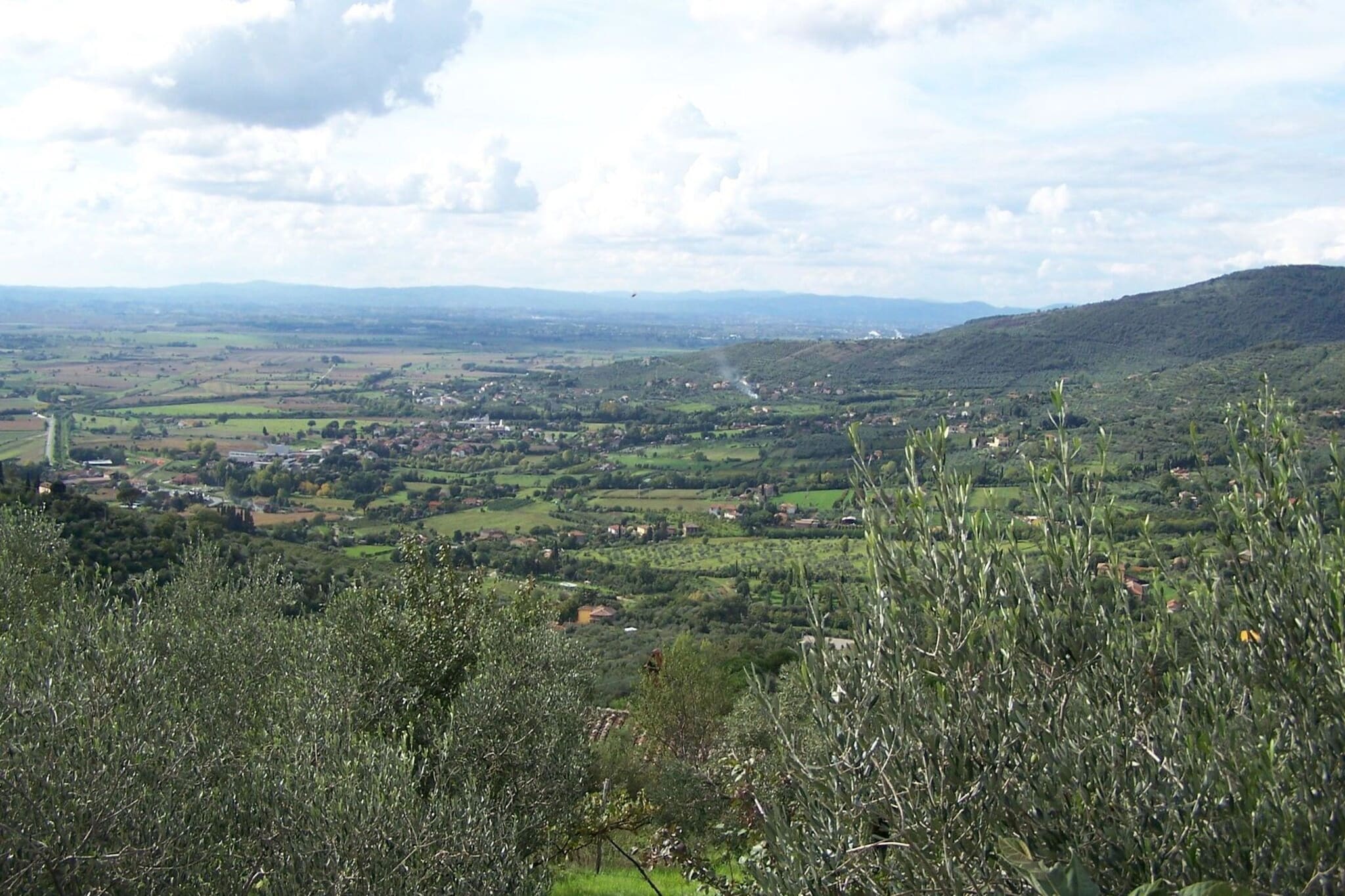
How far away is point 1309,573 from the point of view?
554 centimetres

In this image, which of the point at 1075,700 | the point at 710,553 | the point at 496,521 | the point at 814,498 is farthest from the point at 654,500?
the point at 1075,700

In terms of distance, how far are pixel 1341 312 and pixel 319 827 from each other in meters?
88.9

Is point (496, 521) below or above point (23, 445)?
below

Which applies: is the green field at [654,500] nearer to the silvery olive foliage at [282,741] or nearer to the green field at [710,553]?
the green field at [710,553]

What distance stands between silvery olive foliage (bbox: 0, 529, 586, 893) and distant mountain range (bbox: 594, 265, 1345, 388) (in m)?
67.0

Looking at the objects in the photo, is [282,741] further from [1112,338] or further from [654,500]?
[1112,338]

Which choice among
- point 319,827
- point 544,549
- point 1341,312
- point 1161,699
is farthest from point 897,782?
point 1341,312

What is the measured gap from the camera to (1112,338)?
277 ft

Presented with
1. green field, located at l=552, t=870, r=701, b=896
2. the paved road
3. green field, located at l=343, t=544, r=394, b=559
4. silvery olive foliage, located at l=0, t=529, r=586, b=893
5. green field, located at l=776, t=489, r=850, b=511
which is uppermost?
silvery olive foliage, located at l=0, t=529, r=586, b=893

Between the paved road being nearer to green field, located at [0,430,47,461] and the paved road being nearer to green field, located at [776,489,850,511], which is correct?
green field, located at [0,430,47,461]

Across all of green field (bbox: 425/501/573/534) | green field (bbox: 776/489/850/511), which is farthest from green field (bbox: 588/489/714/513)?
green field (bbox: 776/489/850/511)

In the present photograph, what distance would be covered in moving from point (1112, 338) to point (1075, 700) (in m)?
87.1

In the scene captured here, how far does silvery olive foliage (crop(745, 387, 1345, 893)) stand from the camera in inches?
195

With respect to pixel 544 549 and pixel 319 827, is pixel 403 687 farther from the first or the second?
pixel 544 549
